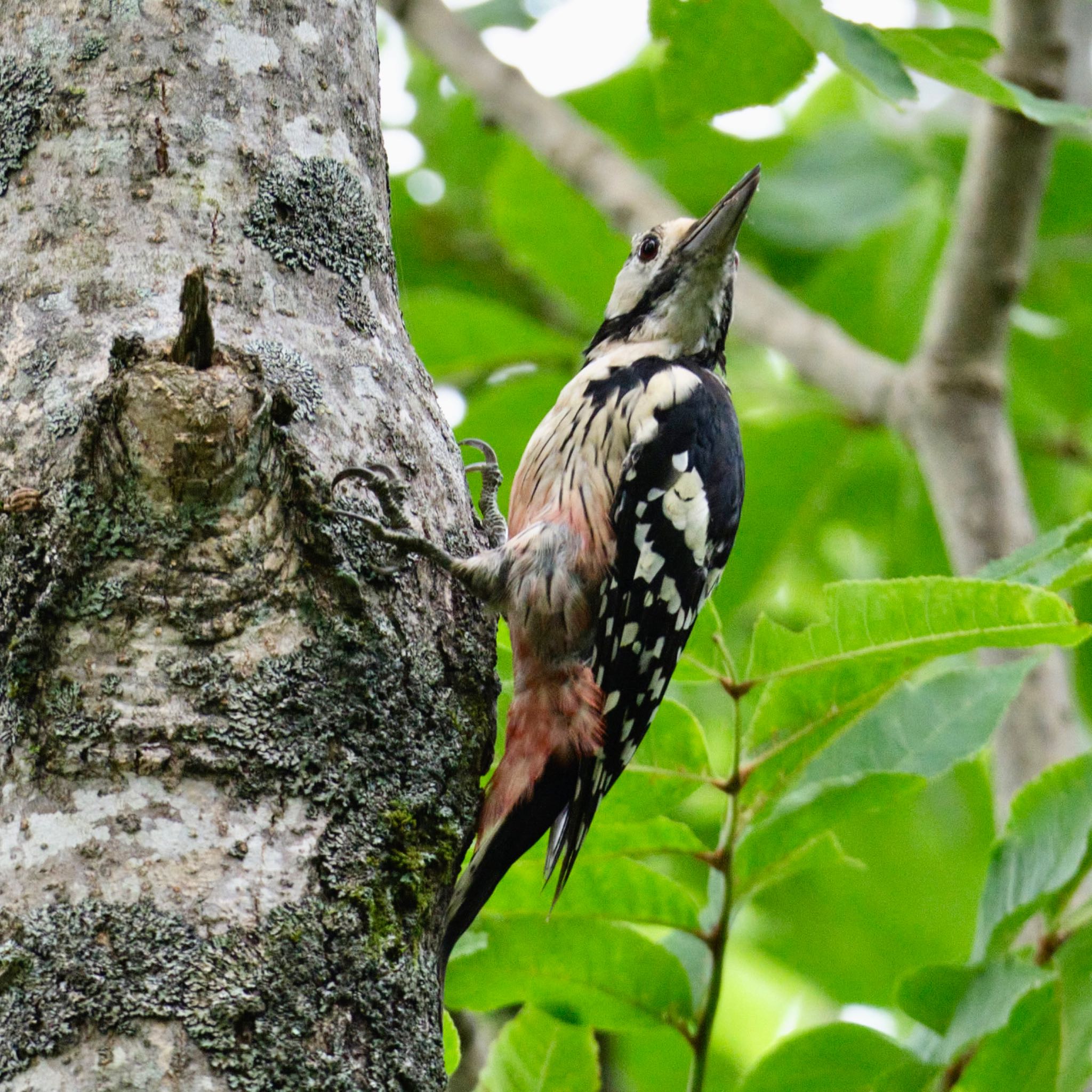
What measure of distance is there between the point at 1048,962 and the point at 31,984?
1643 mm

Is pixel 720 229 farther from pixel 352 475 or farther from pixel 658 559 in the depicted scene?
pixel 352 475

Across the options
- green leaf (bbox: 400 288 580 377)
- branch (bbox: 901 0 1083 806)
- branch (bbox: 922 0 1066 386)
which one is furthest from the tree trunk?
green leaf (bbox: 400 288 580 377)

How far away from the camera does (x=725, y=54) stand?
259 cm

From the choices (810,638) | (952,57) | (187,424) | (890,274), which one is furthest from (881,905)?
(187,424)

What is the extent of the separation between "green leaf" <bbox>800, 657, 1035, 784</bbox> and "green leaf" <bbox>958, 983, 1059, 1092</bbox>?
1.32 ft

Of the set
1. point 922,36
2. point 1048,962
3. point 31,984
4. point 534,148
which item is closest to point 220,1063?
point 31,984

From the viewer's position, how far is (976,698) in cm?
255

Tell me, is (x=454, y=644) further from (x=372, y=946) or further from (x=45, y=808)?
(x=45, y=808)

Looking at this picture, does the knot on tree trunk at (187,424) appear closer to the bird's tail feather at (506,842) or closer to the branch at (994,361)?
the bird's tail feather at (506,842)

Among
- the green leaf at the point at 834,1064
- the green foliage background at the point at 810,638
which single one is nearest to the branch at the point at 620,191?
the green foliage background at the point at 810,638

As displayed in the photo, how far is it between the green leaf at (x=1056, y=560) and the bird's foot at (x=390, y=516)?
866 millimetres

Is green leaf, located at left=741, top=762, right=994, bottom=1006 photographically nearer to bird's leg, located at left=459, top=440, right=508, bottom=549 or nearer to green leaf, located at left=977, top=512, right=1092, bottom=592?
bird's leg, located at left=459, top=440, right=508, bottom=549

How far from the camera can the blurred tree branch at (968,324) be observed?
3.47 meters

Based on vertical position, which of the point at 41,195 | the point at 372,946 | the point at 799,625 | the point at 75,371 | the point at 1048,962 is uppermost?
the point at 41,195
